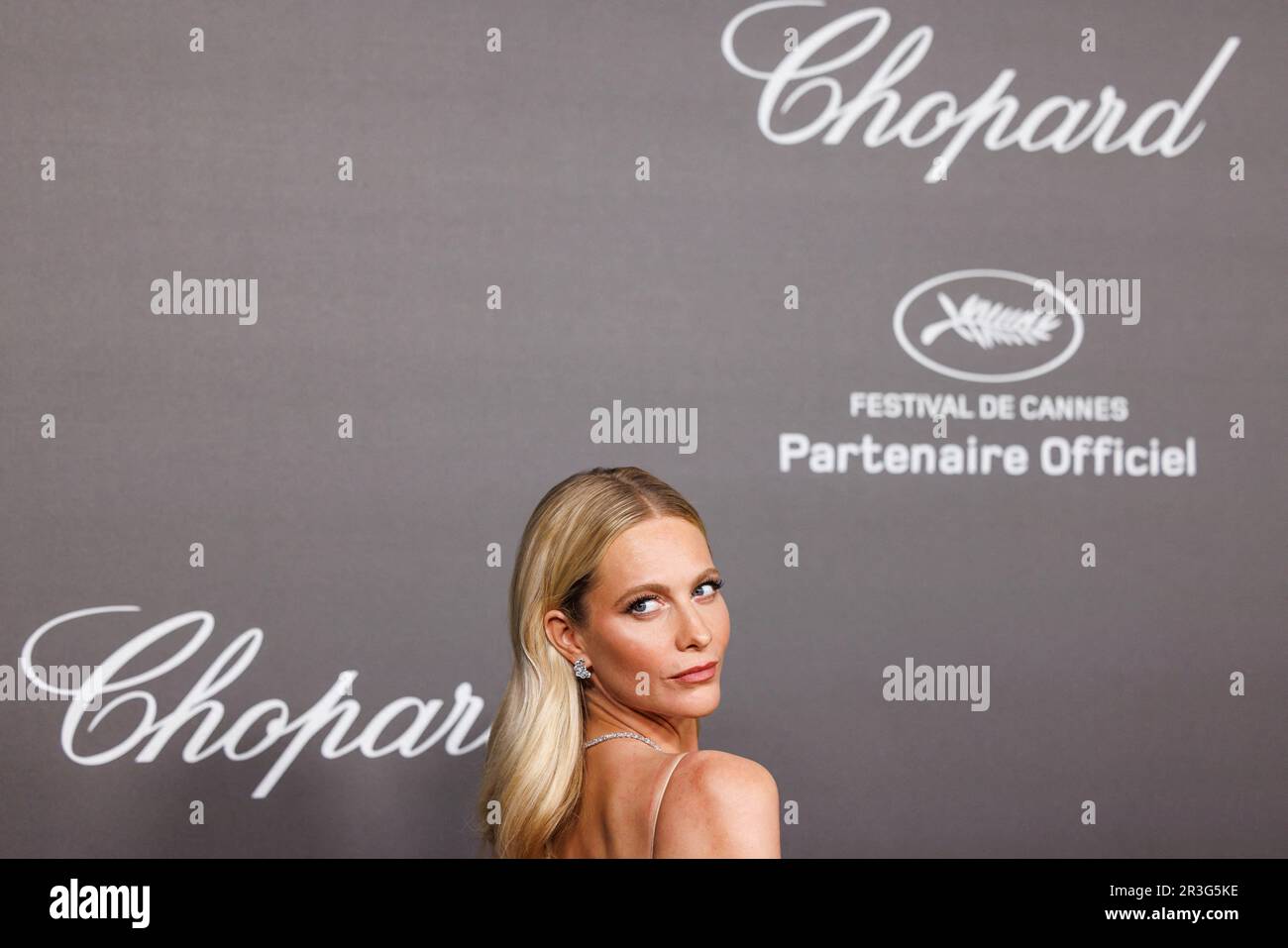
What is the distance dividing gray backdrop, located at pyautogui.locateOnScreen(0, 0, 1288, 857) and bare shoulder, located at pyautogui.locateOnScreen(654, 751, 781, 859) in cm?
230

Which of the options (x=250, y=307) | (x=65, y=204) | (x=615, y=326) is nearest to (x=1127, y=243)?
(x=615, y=326)

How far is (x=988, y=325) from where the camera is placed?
4305 mm

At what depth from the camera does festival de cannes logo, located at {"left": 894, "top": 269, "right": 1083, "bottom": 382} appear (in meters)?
4.27

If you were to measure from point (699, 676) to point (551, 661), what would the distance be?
275 mm

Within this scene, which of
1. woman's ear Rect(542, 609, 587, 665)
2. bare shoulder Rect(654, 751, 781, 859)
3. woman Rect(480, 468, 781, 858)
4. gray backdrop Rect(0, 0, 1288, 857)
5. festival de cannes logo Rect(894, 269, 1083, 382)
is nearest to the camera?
bare shoulder Rect(654, 751, 781, 859)

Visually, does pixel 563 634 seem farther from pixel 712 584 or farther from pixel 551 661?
pixel 712 584

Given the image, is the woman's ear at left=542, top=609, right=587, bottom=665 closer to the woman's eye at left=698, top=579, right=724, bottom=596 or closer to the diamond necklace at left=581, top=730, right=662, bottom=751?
the diamond necklace at left=581, top=730, right=662, bottom=751

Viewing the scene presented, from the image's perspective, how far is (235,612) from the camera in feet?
13.1

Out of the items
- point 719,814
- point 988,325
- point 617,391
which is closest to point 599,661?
point 719,814

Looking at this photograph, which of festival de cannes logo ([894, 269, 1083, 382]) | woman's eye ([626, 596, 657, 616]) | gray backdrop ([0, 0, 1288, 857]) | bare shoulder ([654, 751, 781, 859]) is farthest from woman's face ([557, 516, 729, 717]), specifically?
festival de cannes logo ([894, 269, 1083, 382])

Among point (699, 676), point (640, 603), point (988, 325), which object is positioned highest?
point (988, 325)

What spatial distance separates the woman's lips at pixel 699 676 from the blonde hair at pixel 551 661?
0.20 metres

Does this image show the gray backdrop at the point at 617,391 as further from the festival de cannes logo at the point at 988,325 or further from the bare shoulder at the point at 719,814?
the bare shoulder at the point at 719,814
